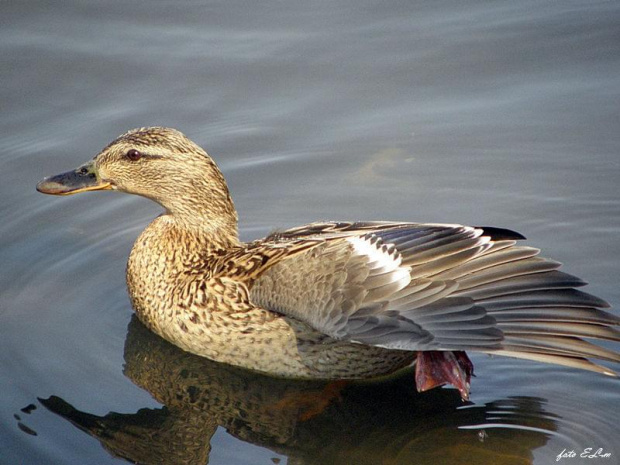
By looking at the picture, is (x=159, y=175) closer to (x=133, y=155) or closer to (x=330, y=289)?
(x=133, y=155)

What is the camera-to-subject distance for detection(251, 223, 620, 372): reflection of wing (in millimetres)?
6238

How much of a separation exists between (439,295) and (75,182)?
2.99m

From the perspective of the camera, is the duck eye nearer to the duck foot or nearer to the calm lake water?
the calm lake water

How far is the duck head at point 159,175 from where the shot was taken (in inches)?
316

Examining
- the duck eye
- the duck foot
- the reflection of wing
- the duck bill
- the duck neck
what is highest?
the duck eye

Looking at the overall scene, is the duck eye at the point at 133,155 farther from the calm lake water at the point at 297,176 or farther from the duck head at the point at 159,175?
the calm lake water at the point at 297,176

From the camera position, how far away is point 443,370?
22.5 feet

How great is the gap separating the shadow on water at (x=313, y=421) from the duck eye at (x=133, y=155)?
1.52 m

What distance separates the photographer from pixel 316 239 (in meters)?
7.39

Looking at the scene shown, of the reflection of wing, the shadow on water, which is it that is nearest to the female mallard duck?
the reflection of wing

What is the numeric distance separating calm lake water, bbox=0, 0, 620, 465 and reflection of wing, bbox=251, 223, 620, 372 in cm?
73
